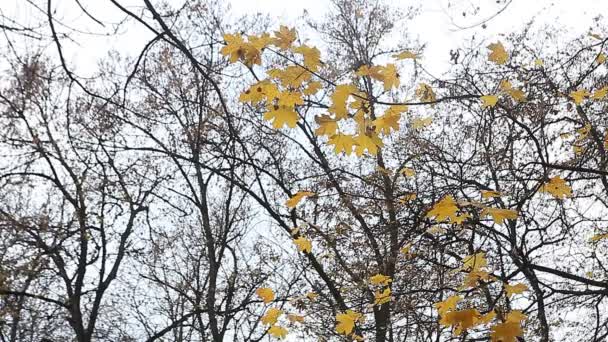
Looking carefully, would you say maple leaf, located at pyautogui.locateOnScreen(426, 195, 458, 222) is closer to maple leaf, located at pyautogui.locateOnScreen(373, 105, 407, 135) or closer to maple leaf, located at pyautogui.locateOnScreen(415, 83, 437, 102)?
maple leaf, located at pyautogui.locateOnScreen(373, 105, 407, 135)

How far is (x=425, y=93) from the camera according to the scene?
2785 mm

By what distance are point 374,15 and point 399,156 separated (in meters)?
3.99

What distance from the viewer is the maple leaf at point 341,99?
6.31 ft

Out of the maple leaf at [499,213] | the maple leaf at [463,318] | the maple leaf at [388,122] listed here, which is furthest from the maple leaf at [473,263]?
the maple leaf at [388,122]

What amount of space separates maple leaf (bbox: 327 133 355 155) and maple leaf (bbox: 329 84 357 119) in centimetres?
7

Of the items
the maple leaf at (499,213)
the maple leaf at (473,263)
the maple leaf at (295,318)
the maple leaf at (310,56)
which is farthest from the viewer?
the maple leaf at (295,318)

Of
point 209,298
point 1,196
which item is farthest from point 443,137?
point 1,196

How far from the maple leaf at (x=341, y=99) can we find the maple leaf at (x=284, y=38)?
28 centimetres

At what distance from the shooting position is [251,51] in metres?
2.02

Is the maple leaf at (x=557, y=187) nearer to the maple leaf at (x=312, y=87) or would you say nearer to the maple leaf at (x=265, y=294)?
the maple leaf at (x=312, y=87)

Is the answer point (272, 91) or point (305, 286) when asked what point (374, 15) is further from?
point (272, 91)

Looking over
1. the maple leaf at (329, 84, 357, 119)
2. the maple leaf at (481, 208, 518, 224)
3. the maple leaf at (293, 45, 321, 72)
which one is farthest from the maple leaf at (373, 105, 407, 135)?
the maple leaf at (481, 208, 518, 224)

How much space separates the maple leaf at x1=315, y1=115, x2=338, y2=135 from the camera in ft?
6.28

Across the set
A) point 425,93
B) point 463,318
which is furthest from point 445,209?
point 425,93
